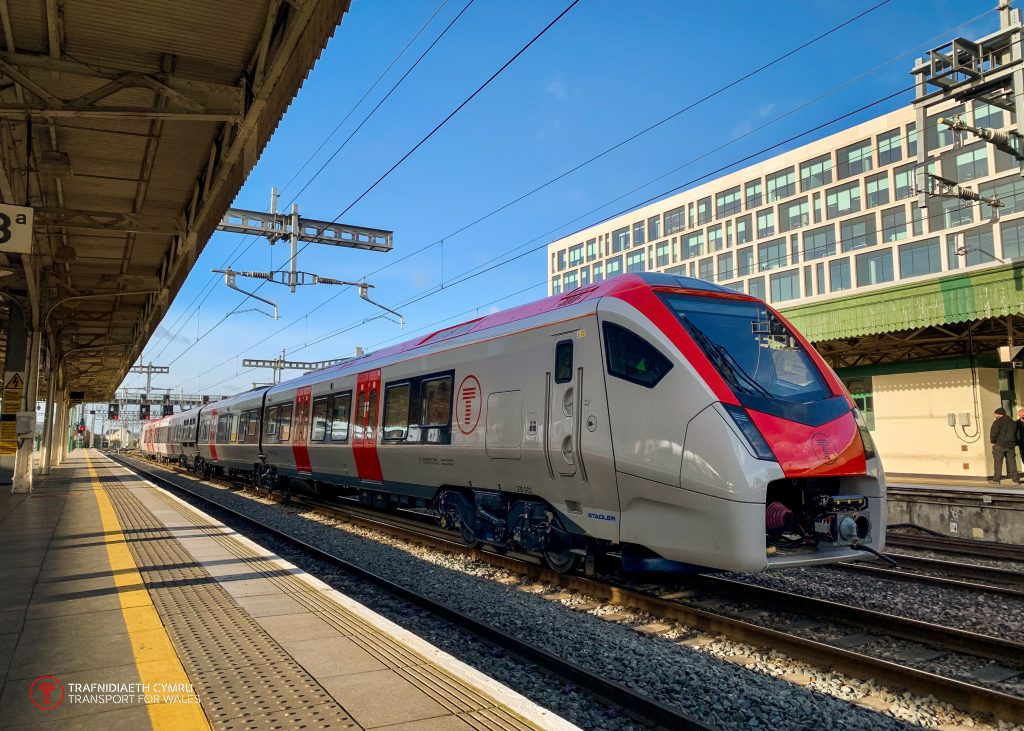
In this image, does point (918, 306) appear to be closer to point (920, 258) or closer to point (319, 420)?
point (319, 420)

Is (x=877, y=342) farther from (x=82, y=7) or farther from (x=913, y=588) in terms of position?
(x=82, y=7)

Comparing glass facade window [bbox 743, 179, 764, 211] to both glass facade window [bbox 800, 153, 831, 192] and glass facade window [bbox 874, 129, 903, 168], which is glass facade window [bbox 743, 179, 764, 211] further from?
glass facade window [bbox 874, 129, 903, 168]

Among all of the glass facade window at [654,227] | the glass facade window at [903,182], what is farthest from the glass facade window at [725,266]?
the glass facade window at [903,182]

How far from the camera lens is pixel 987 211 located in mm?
43188

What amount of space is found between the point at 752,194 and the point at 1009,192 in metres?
19.0

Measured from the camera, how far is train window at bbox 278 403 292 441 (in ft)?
53.3

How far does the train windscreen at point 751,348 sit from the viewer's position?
615cm

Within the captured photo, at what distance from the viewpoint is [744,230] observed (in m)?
58.0

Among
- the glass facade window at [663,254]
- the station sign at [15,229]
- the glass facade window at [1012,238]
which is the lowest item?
the station sign at [15,229]

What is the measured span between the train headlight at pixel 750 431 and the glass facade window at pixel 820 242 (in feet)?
170

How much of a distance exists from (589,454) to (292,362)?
42321mm

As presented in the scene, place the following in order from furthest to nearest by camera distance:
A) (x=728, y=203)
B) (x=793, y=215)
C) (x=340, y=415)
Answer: (x=728, y=203)
(x=793, y=215)
(x=340, y=415)

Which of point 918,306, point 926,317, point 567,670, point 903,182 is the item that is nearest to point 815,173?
point 903,182

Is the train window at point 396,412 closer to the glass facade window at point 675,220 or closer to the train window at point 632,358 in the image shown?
the train window at point 632,358
